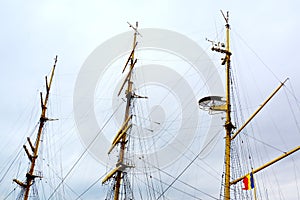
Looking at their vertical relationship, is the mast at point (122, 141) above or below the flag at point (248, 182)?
above

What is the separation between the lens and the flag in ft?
75.8

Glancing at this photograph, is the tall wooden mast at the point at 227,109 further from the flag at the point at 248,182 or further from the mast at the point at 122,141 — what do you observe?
the mast at the point at 122,141

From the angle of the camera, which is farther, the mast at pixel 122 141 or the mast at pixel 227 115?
the mast at pixel 122 141

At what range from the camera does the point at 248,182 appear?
23328 millimetres

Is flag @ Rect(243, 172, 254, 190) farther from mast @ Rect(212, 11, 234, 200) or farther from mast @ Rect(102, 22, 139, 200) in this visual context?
mast @ Rect(102, 22, 139, 200)

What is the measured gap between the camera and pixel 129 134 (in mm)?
31953

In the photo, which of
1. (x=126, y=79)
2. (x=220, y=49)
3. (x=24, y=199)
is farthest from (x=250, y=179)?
(x=24, y=199)

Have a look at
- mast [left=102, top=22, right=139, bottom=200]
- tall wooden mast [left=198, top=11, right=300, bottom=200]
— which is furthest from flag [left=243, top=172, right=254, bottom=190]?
mast [left=102, top=22, right=139, bottom=200]

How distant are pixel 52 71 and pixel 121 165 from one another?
1857 cm

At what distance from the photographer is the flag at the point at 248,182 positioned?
23094mm

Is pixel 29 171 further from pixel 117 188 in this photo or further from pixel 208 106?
pixel 208 106

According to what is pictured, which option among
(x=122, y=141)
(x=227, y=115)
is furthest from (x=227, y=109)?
(x=122, y=141)

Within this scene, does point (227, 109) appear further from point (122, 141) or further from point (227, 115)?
point (122, 141)

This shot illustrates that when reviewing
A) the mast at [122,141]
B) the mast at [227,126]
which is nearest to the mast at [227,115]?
the mast at [227,126]
